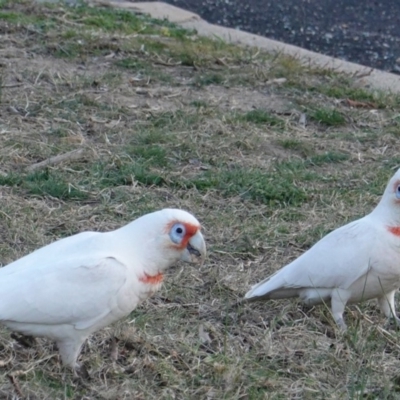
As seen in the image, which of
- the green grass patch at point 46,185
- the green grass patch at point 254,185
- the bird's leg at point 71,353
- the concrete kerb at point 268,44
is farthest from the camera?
the concrete kerb at point 268,44

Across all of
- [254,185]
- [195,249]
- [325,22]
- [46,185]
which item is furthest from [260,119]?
[325,22]

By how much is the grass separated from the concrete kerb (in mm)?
302

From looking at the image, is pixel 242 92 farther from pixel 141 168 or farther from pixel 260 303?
pixel 260 303

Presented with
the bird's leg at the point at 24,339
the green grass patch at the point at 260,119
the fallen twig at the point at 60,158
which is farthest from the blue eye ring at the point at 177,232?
the green grass patch at the point at 260,119

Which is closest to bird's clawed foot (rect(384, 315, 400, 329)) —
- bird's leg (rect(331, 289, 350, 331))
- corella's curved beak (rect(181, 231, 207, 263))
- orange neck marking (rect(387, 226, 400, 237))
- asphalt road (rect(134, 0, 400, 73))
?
bird's leg (rect(331, 289, 350, 331))

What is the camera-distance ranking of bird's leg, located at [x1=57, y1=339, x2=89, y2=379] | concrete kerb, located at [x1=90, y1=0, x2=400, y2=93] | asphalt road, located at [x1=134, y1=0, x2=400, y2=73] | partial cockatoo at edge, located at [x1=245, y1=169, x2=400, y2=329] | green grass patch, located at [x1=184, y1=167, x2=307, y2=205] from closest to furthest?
1. bird's leg, located at [x1=57, y1=339, x2=89, y2=379]
2. partial cockatoo at edge, located at [x1=245, y1=169, x2=400, y2=329]
3. green grass patch, located at [x1=184, y1=167, x2=307, y2=205]
4. concrete kerb, located at [x1=90, y1=0, x2=400, y2=93]
5. asphalt road, located at [x1=134, y1=0, x2=400, y2=73]

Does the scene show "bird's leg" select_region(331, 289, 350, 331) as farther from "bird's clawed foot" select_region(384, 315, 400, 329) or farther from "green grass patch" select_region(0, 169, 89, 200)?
"green grass patch" select_region(0, 169, 89, 200)

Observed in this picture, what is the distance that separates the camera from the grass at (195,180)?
364 cm

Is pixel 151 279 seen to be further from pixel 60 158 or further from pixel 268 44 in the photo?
pixel 268 44

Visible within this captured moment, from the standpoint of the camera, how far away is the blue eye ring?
3.43 meters

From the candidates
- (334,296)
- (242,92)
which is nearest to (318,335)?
(334,296)

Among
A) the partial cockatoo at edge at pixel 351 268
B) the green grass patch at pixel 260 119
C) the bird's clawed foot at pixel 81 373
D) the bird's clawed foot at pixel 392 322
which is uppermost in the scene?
the partial cockatoo at edge at pixel 351 268

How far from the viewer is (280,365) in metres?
3.73

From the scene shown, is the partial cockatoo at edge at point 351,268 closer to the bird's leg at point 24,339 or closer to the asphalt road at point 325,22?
the bird's leg at point 24,339
